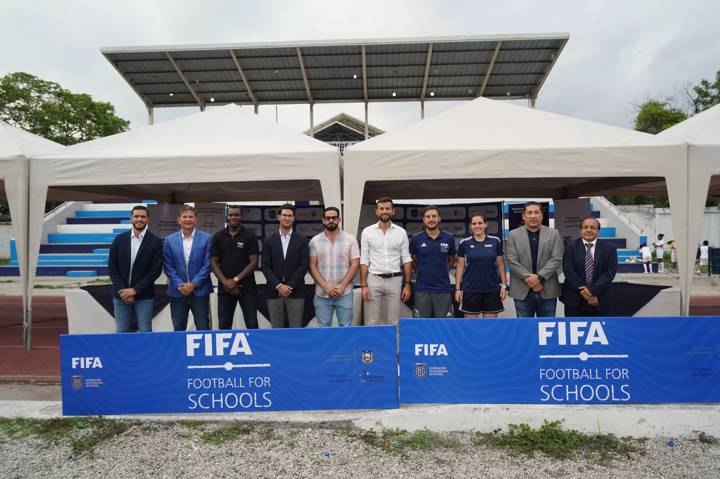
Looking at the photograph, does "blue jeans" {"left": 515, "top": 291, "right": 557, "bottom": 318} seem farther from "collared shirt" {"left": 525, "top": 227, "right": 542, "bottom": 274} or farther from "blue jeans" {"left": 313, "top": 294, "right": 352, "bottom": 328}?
"blue jeans" {"left": 313, "top": 294, "right": 352, "bottom": 328}

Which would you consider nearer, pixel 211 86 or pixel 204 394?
pixel 204 394

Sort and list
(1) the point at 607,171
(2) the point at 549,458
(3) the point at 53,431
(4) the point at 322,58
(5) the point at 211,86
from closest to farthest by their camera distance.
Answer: (2) the point at 549,458 → (3) the point at 53,431 → (1) the point at 607,171 → (4) the point at 322,58 → (5) the point at 211,86

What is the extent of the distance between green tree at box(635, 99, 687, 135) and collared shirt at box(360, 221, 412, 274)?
33684mm

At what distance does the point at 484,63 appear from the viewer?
55.2 feet

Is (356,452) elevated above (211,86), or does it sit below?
below

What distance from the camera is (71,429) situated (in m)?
3.23

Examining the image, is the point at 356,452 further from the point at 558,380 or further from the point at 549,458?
the point at 558,380

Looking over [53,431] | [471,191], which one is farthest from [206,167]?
[471,191]

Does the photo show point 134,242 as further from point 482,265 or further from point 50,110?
point 50,110

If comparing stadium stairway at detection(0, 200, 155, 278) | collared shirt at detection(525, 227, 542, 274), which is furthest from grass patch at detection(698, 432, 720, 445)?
stadium stairway at detection(0, 200, 155, 278)

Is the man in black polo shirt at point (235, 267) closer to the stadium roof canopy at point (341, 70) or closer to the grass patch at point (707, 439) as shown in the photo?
the grass patch at point (707, 439)

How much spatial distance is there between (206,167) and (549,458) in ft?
13.8

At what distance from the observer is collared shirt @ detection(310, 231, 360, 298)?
4.34 meters

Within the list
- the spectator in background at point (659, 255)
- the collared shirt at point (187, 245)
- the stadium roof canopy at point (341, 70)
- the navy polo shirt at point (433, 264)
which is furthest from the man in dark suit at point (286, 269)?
the spectator in background at point (659, 255)
